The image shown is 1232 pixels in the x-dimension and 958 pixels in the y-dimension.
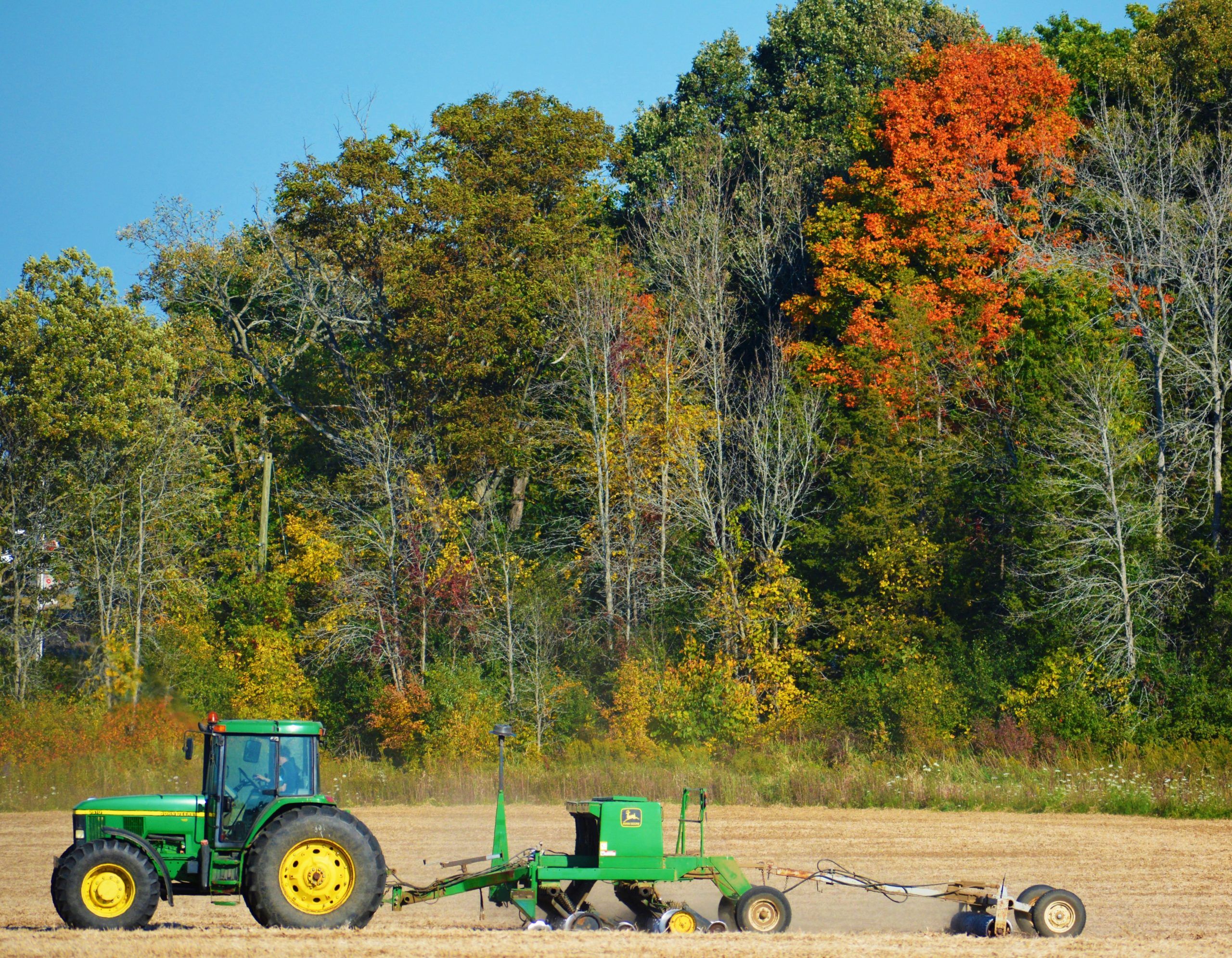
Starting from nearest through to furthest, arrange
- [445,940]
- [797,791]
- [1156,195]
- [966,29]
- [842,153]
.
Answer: [445,940], [797,791], [1156,195], [842,153], [966,29]

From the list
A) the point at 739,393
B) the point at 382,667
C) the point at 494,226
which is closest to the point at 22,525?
the point at 382,667

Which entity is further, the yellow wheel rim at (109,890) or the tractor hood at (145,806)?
the tractor hood at (145,806)

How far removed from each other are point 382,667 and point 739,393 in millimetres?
13676

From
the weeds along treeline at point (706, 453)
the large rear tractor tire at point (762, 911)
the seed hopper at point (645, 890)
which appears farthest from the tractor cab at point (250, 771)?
the weeds along treeline at point (706, 453)

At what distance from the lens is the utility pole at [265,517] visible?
144ft

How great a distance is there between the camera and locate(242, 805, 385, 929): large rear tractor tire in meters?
13.4

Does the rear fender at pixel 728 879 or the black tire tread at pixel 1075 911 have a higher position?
the rear fender at pixel 728 879

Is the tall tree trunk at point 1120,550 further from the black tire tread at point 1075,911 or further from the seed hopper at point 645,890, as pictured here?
the black tire tread at point 1075,911

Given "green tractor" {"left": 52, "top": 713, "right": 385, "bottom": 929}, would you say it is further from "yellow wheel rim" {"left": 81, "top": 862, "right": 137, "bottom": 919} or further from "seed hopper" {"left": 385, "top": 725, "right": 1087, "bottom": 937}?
"seed hopper" {"left": 385, "top": 725, "right": 1087, "bottom": 937}

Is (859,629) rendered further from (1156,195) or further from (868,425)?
(1156,195)

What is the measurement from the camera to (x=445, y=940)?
13.0m

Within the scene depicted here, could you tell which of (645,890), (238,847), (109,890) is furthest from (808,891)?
(109,890)

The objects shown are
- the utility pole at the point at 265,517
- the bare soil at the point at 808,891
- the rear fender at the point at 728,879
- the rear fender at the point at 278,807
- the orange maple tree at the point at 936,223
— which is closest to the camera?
the bare soil at the point at 808,891

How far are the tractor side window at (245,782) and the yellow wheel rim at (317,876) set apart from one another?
76 centimetres
